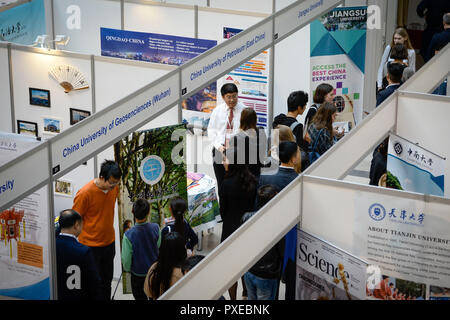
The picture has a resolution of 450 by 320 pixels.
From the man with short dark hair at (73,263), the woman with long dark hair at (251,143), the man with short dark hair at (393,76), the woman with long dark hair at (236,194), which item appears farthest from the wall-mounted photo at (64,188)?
the man with short dark hair at (393,76)

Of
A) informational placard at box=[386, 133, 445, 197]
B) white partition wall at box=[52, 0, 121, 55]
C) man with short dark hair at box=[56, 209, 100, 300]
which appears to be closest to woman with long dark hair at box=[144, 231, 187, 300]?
man with short dark hair at box=[56, 209, 100, 300]

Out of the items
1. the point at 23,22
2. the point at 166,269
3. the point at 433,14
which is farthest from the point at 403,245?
the point at 433,14

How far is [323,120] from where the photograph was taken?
615cm

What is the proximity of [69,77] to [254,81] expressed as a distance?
231 centimetres

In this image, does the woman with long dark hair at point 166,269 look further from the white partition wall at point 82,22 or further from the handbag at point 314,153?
the white partition wall at point 82,22

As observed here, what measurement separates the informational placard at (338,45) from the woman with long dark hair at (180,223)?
9.66 ft

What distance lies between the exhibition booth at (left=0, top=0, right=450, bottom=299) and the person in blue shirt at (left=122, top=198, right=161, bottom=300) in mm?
98

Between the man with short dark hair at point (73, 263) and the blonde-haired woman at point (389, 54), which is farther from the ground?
the blonde-haired woman at point (389, 54)

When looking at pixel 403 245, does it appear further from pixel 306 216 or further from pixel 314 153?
pixel 314 153

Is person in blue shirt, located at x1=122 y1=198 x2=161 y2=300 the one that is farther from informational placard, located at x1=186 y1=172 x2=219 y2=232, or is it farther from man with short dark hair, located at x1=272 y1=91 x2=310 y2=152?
man with short dark hair, located at x1=272 y1=91 x2=310 y2=152

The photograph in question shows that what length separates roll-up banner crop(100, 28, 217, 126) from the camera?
7293 mm

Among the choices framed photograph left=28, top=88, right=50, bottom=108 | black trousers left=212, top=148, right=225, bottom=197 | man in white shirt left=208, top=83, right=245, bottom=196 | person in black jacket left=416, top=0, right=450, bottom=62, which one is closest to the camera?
framed photograph left=28, top=88, right=50, bottom=108

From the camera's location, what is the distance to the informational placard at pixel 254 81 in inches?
289
